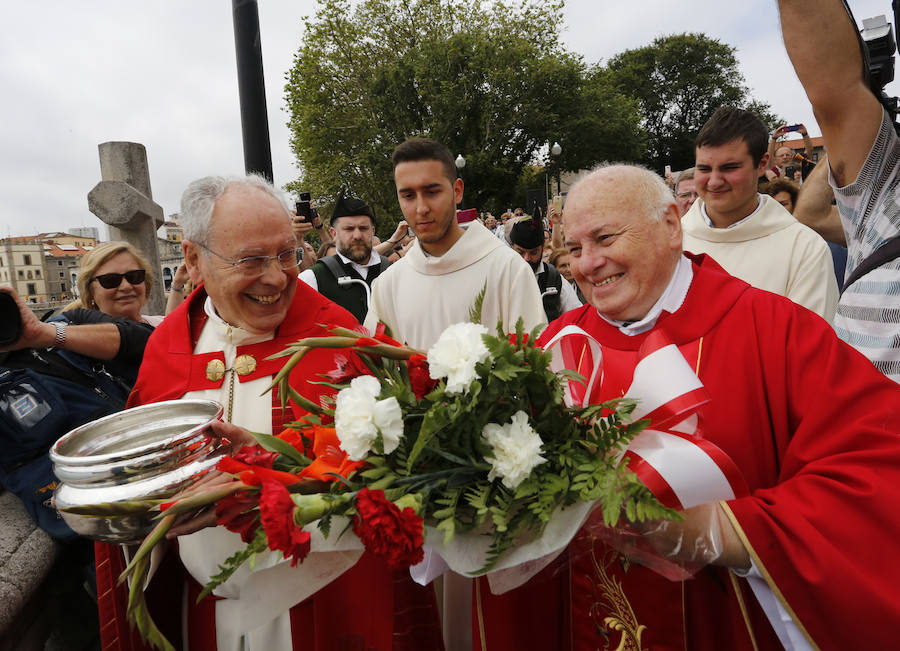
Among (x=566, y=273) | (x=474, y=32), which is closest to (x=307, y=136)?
(x=474, y=32)

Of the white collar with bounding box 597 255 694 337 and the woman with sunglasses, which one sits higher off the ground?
the woman with sunglasses

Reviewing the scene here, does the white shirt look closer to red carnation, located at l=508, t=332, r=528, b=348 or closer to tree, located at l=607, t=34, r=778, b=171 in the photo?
red carnation, located at l=508, t=332, r=528, b=348

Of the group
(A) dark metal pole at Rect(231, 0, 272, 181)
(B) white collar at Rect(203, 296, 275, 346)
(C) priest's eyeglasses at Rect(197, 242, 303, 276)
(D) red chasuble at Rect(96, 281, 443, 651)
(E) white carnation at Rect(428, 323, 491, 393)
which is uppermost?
(A) dark metal pole at Rect(231, 0, 272, 181)

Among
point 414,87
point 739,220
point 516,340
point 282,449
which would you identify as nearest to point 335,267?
point 739,220

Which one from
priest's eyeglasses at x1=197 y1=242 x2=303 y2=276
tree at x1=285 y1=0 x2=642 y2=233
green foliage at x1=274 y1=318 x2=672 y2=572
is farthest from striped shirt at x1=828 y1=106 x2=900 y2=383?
tree at x1=285 y1=0 x2=642 y2=233

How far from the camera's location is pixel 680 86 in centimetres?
4894

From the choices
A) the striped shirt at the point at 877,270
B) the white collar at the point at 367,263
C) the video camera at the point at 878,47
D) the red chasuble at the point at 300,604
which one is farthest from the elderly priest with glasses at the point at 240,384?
the white collar at the point at 367,263

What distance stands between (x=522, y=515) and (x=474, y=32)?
3357 centimetres

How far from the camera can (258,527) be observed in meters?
1.26

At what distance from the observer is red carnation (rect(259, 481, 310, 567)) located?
1101 mm

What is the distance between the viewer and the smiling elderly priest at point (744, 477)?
4.37 feet

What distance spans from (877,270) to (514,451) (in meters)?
1.59

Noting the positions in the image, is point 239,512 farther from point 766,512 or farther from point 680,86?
point 680,86

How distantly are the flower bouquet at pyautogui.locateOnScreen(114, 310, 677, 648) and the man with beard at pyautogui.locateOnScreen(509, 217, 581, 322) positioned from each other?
168 inches
